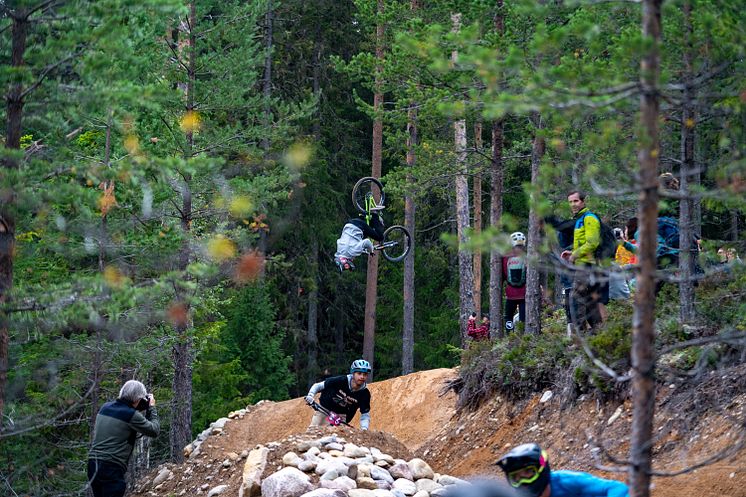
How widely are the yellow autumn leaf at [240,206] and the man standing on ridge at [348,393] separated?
6636 mm

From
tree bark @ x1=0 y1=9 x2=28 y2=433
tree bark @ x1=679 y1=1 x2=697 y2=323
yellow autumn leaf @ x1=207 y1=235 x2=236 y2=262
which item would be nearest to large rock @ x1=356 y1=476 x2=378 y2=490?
tree bark @ x1=0 y1=9 x2=28 y2=433

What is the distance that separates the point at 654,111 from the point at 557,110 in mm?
677

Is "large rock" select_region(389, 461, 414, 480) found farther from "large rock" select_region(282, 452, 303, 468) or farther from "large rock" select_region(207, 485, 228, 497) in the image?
"large rock" select_region(207, 485, 228, 497)

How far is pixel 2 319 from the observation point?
930 centimetres

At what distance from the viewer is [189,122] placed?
19734mm

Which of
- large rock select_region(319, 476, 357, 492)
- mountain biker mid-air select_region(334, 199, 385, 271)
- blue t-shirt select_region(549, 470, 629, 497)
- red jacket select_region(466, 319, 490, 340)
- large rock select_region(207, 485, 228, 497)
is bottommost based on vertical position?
large rock select_region(207, 485, 228, 497)

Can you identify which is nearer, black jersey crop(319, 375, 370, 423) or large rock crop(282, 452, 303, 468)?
large rock crop(282, 452, 303, 468)

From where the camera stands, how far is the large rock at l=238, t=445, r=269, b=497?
12.0m

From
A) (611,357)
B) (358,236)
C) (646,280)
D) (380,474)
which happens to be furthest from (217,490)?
(646,280)

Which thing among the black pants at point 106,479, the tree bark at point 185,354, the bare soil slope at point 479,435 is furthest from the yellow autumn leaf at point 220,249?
the black pants at point 106,479

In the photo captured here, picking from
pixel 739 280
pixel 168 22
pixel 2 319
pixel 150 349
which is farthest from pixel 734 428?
pixel 168 22

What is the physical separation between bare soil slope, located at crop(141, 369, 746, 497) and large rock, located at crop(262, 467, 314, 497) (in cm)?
75

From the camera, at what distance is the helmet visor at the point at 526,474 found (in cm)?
544

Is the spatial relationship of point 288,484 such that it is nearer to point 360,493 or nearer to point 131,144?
point 360,493
